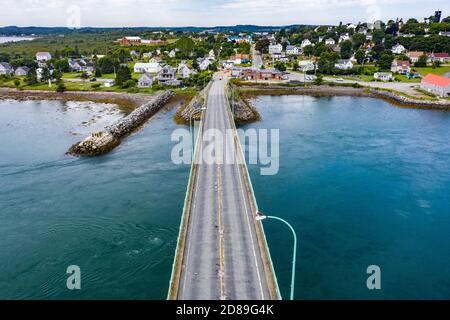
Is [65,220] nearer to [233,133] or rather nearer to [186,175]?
[186,175]

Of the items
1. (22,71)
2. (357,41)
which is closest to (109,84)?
(22,71)

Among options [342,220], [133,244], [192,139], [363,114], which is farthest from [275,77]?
[133,244]

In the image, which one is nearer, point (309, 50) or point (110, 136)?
point (110, 136)

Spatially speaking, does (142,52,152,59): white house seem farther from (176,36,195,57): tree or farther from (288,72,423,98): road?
(288,72,423,98): road

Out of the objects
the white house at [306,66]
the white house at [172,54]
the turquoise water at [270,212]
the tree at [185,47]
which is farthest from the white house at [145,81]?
the white house at [172,54]

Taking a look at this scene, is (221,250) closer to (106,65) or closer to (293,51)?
(106,65)

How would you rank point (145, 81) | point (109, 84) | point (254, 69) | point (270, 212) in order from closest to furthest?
point (270, 212)
point (145, 81)
point (109, 84)
point (254, 69)
